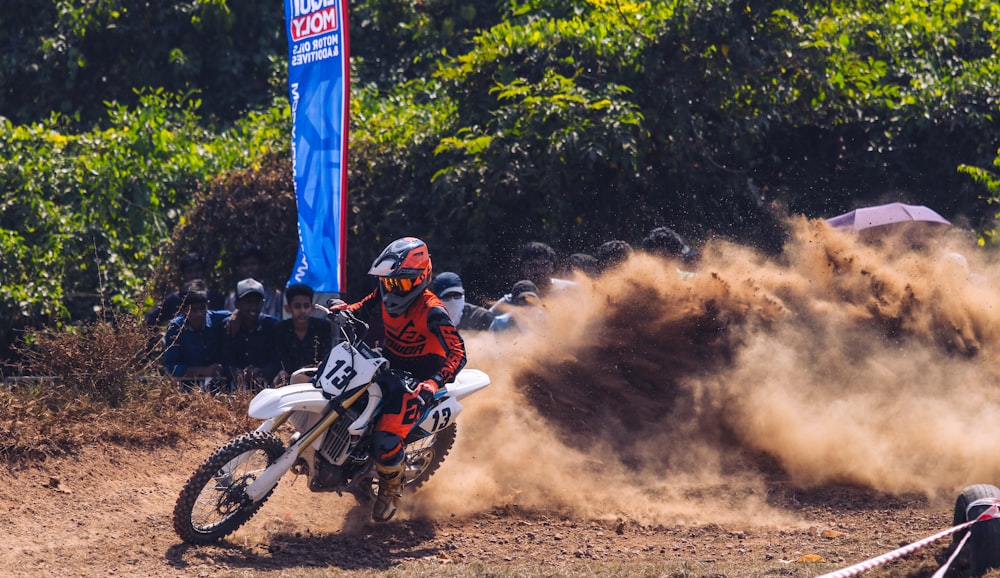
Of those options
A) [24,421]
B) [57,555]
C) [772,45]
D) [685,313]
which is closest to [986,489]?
[685,313]

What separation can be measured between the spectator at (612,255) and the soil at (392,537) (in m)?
2.63

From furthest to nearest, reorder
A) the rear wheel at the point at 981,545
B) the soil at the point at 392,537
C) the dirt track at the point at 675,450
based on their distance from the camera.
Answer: the dirt track at the point at 675,450 < the soil at the point at 392,537 < the rear wheel at the point at 981,545

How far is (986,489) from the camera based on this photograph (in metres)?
6.80

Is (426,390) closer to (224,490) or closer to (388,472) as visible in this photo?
(388,472)

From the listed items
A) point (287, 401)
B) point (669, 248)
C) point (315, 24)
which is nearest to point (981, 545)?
point (287, 401)

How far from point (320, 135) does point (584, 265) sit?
9.13 feet

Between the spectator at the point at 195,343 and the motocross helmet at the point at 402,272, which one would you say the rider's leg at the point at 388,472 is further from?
the spectator at the point at 195,343

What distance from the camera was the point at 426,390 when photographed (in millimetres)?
7695

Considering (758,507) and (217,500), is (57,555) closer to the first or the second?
(217,500)

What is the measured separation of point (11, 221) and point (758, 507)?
984 centimetres

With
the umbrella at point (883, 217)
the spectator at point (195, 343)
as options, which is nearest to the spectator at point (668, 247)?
the umbrella at point (883, 217)

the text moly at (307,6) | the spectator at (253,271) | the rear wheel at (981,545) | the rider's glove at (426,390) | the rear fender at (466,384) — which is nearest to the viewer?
the rear wheel at (981,545)

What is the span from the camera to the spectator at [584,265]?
10.9 metres

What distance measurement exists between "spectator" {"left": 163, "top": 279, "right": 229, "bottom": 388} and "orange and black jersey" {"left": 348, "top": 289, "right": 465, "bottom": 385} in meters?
3.04
